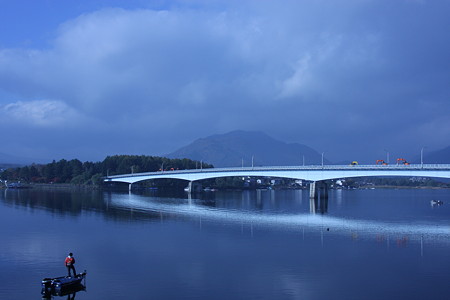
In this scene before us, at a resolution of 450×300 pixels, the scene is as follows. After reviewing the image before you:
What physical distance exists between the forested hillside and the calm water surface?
3749 inches

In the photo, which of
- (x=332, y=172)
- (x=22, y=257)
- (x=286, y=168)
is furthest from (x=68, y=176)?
(x=22, y=257)

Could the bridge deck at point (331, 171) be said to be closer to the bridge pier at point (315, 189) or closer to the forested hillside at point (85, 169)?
the bridge pier at point (315, 189)

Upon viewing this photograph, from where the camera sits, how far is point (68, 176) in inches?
5507

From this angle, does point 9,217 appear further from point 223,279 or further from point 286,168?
point 286,168

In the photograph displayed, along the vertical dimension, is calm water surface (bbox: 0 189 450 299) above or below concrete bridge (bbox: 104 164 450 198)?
below

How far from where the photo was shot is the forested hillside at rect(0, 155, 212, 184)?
138 metres

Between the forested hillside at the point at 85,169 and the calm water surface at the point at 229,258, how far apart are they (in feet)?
312

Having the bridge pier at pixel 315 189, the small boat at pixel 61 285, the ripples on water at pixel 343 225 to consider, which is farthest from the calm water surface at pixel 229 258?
the bridge pier at pixel 315 189

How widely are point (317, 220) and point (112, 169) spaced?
113 meters

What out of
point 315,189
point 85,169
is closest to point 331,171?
point 315,189

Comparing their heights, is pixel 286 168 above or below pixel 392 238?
above

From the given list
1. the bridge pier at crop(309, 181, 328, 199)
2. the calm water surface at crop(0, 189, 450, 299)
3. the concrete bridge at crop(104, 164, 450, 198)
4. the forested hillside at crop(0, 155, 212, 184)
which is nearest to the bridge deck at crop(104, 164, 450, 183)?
the concrete bridge at crop(104, 164, 450, 198)

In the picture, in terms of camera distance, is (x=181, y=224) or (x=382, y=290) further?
(x=181, y=224)

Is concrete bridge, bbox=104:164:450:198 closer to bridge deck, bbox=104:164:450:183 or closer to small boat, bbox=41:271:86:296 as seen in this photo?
bridge deck, bbox=104:164:450:183
